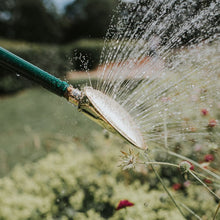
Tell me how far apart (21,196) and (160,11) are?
1.81 m

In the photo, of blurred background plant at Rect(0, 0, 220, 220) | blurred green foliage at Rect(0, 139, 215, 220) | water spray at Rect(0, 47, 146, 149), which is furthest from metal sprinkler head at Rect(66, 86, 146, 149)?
blurred green foliage at Rect(0, 139, 215, 220)

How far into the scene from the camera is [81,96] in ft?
3.24

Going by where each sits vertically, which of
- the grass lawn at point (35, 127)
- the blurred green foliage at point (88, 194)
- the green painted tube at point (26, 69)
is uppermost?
the grass lawn at point (35, 127)

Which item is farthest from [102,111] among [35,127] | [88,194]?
[35,127]

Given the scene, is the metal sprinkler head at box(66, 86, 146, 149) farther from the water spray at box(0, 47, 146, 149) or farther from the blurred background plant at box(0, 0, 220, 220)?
the blurred background plant at box(0, 0, 220, 220)

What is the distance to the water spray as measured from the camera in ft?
2.99

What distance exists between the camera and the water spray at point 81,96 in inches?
35.8

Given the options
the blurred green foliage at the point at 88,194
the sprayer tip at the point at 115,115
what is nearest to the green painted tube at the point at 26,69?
the sprayer tip at the point at 115,115

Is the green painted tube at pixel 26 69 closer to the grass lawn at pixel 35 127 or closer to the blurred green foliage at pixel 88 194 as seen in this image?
the grass lawn at pixel 35 127

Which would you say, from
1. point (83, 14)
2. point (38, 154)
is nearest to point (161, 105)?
point (38, 154)

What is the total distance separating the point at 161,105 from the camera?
4.81ft

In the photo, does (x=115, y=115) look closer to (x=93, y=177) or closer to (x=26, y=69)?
(x=26, y=69)

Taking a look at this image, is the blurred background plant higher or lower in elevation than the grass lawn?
lower

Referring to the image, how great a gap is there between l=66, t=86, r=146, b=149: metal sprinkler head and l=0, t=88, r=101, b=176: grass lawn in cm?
24
